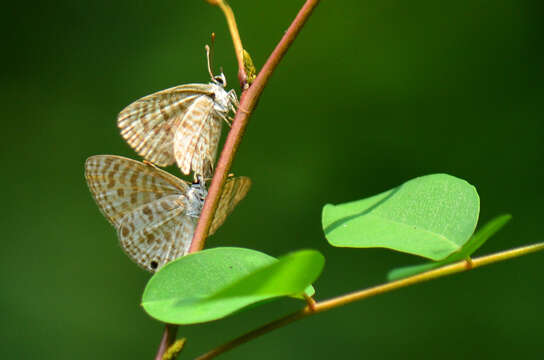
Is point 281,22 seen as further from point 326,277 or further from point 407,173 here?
point 326,277

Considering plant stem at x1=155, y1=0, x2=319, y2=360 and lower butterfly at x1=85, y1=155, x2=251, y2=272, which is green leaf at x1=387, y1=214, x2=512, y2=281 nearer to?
plant stem at x1=155, y1=0, x2=319, y2=360

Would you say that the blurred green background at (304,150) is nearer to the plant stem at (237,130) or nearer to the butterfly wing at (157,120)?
the butterfly wing at (157,120)

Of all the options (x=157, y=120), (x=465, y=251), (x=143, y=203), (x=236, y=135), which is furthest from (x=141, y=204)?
(x=465, y=251)

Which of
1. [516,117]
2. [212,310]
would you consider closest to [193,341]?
[516,117]

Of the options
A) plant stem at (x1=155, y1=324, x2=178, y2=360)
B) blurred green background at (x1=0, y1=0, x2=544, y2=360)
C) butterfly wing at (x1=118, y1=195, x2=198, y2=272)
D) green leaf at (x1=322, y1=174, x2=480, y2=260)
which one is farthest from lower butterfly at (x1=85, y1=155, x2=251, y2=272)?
blurred green background at (x1=0, y1=0, x2=544, y2=360)

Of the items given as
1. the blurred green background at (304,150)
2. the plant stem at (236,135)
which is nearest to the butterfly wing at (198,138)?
the plant stem at (236,135)

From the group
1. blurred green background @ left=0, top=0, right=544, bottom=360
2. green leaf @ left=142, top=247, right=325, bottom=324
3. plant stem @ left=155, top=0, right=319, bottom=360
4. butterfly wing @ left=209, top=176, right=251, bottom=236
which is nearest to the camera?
green leaf @ left=142, top=247, right=325, bottom=324
